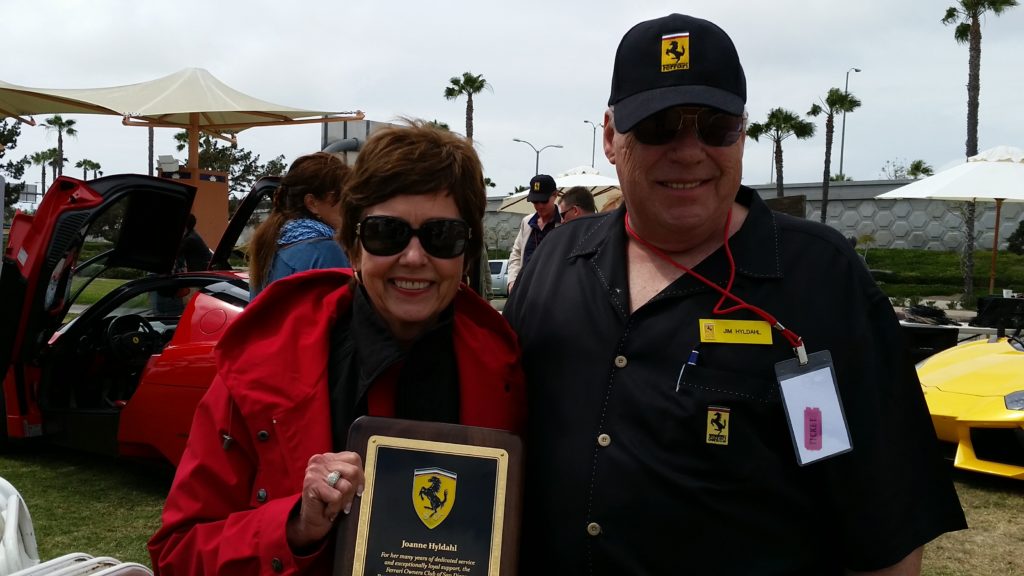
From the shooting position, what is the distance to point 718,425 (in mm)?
1617

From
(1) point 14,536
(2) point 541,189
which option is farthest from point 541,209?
(1) point 14,536

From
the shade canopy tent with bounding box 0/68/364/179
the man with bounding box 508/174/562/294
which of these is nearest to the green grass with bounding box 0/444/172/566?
the man with bounding box 508/174/562/294

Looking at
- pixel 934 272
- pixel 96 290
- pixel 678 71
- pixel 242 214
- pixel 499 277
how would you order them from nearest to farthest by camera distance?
pixel 678 71, pixel 242 214, pixel 96 290, pixel 499 277, pixel 934 272

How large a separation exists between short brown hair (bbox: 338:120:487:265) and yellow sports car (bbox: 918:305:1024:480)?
161 inches

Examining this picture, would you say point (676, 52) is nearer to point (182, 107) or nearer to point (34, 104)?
point (182, 107)

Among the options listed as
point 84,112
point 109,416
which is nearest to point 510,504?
point 109,416

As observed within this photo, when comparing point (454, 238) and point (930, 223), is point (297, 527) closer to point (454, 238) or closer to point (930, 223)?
point (454, 238)

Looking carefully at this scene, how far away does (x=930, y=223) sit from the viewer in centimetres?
3791

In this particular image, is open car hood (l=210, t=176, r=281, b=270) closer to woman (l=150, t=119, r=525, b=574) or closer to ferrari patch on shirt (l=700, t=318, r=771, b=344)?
woman (l=150, t=119, r=525, b=574)

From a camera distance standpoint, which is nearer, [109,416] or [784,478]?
[784,478]

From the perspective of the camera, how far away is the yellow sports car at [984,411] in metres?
5.12

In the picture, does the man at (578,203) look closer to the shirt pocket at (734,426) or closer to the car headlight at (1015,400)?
the car headlight at (1015,400)

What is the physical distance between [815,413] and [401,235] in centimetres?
89

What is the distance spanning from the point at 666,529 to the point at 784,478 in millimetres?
245
